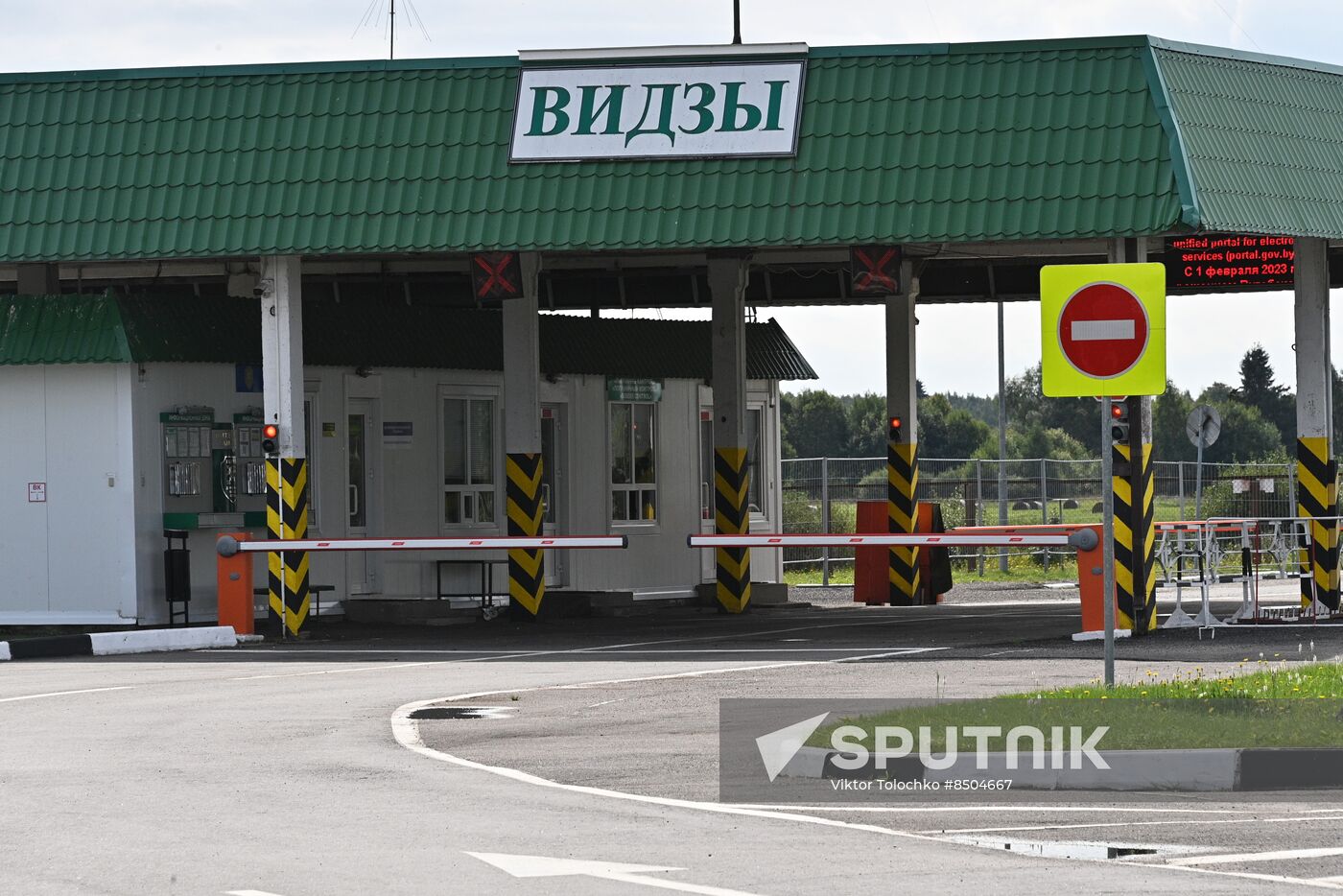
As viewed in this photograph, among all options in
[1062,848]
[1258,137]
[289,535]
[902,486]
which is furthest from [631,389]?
[1062,848]

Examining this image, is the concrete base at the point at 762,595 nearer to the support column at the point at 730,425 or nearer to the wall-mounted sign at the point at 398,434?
the support column at the point at 730,425

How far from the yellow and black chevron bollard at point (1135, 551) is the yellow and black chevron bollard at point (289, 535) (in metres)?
8.67

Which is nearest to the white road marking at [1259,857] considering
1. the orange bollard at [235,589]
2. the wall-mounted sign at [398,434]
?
the orange bollard at [235,589]

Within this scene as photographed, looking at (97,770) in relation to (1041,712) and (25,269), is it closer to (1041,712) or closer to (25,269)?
(1041,712)

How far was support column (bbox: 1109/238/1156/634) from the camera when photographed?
70.9 ft

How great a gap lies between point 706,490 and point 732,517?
14.2 feet

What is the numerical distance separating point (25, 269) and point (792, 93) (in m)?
10.1

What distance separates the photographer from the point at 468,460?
29375mm

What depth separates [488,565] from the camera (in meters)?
28.6

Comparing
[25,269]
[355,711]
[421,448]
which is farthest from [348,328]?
[355,711]

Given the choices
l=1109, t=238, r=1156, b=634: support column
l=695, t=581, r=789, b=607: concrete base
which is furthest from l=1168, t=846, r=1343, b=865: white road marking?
l=695, t=581, r=789, b=607: concrete base

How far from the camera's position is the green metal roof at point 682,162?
71.5 ft

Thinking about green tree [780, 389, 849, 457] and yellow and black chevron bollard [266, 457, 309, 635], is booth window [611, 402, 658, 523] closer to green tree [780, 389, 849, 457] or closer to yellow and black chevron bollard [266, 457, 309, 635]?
yellow and black chevron bollard [266, 457, 309, 635]

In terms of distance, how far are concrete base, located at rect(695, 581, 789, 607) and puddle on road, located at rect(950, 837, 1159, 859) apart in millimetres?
21914
